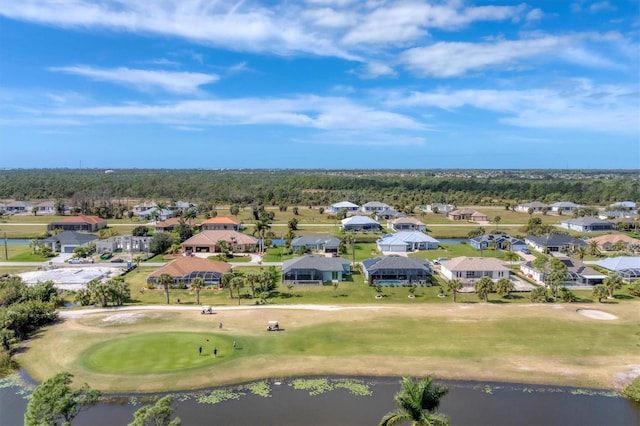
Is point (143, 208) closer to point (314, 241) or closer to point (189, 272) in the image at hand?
point (314, 241)

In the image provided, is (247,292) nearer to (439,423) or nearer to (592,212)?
(439,423)

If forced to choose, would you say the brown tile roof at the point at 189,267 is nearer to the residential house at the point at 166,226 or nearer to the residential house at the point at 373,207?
the residential house at the point at 166,226

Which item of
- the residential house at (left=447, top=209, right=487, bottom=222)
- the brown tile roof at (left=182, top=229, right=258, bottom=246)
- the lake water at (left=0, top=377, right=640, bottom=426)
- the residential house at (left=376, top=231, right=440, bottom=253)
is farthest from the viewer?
the residential house at (left=447, top=209, right=487, bottom=222)

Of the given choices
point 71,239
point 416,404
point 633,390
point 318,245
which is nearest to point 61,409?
point 416,404

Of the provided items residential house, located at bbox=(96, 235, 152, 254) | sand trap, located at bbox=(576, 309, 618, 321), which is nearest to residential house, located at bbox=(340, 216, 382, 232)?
residential house, located at bbox=(96, 235, 152, 254)

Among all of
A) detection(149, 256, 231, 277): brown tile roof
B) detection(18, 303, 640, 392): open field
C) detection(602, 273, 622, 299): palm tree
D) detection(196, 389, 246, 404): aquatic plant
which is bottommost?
detection(196, 389, 246, 404): aquatic plant

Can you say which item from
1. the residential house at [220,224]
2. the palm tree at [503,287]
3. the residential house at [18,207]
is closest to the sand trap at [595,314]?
the palm tree at [503,287]

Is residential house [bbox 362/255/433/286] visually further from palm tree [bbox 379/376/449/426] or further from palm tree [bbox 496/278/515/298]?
palm tree [bbox 379/376/449/426]
